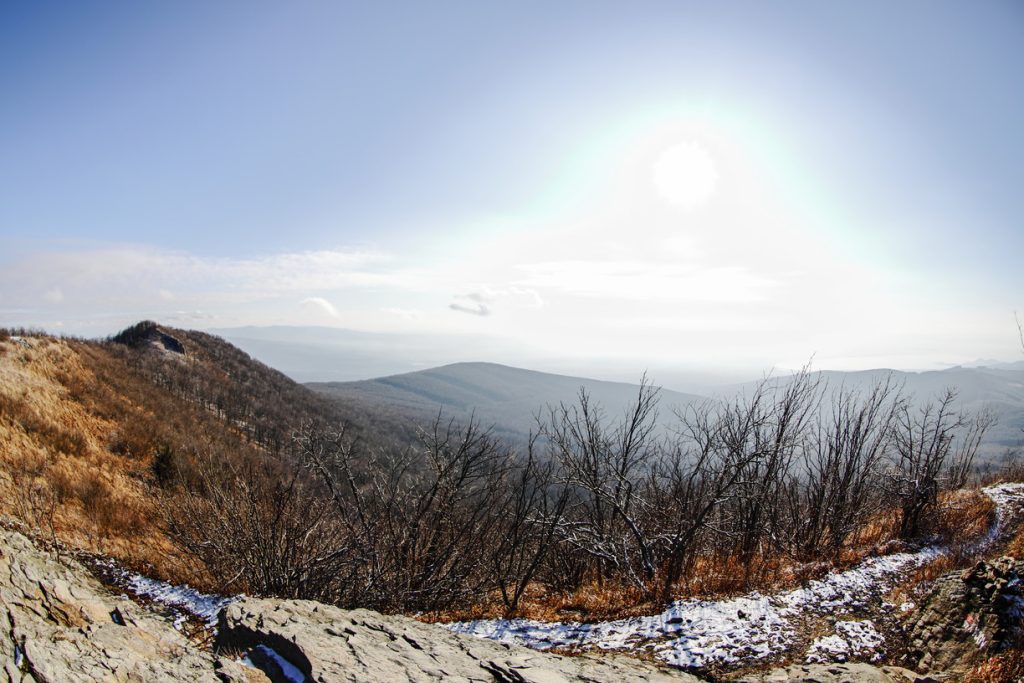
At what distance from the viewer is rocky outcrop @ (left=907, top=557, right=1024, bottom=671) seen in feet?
14.8

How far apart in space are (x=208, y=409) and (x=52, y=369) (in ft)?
71.3

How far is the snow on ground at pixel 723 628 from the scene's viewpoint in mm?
5547

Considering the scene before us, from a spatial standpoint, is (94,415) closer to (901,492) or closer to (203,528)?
(203,528)

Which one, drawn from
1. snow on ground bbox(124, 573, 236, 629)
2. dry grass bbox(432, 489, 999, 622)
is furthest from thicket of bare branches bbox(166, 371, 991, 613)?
snow on ground bbox(124, 573, 236, 629)

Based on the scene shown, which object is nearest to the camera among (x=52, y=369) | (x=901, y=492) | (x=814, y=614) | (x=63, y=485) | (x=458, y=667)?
(x=458, y=667)

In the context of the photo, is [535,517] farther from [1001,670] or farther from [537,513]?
[1001,670]

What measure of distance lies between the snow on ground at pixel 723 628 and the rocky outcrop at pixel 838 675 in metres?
0.50

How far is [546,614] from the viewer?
7.80m

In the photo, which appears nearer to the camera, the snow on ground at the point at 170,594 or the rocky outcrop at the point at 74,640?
the rocky outcrop at the point at 74,640

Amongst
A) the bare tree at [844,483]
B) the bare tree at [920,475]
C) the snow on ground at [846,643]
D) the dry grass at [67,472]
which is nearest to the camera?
the snow on ground at [846,643]

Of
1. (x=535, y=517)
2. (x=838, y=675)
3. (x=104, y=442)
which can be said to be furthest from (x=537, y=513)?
(x=104, y=442)

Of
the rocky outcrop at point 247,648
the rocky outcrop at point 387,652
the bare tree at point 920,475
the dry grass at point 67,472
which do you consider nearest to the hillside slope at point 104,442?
the dry grass at point 67,472

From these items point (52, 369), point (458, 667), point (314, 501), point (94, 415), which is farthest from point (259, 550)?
point (52, 369)

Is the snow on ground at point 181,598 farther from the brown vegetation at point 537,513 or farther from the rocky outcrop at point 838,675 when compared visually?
the rocky outcrop at point 838,675
